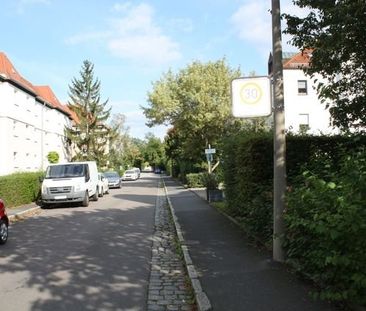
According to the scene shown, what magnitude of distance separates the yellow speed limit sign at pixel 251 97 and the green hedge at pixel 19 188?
14.5 metres

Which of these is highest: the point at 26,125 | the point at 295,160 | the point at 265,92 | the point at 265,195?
the point at 26,125

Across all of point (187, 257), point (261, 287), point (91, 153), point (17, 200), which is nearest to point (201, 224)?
point (187, 257)

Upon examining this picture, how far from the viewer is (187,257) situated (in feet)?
29.1

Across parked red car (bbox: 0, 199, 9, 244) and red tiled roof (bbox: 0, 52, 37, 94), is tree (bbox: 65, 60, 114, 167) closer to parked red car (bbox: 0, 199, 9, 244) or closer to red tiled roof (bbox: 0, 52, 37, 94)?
red tiled roof (bbox: 0, 52, 37, 94)

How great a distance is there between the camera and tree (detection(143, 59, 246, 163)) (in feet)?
135

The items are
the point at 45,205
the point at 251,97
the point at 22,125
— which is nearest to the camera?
the point at 251,97

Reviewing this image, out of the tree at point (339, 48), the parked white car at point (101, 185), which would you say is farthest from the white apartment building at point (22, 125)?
the tree at point (339, 48)

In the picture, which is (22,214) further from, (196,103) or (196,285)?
(196,103)

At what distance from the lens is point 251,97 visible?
8570 mm

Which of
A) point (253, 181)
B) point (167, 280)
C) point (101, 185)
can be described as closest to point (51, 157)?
point (101, 185)

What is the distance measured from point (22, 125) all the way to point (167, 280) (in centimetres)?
3530

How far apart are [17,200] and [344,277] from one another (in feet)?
62.8

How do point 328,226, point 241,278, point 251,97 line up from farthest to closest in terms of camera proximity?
1. point 251,97
2. point 241,278
3. point 328,226

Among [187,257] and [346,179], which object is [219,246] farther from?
[346,179]
